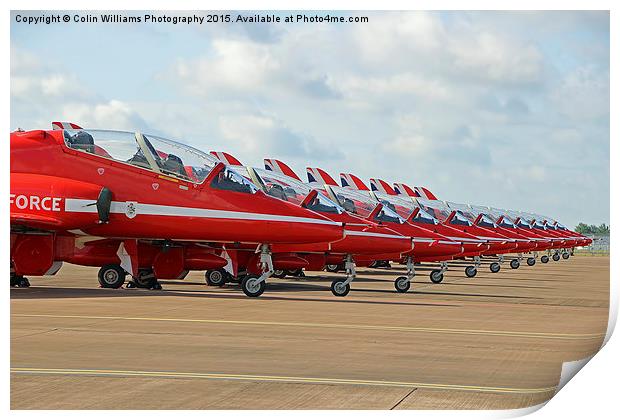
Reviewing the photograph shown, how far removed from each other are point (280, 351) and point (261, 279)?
8.51 metres

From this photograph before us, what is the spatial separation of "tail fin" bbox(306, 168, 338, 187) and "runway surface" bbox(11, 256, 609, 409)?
13866mm

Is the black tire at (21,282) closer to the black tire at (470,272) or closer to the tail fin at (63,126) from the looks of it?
the tail fin at (63,126)

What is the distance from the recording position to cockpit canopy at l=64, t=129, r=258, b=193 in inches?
770

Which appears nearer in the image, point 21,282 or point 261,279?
point 261,279

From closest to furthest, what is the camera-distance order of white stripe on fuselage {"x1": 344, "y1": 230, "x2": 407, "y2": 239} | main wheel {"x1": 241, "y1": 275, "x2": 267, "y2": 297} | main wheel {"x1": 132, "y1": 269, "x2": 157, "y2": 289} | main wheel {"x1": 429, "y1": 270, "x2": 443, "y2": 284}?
main wheel {"x1": 241, "y1": 275, "x2": 267, "y2": 297} → main wheel {"x1": 132, "y1": 269, "x2": 157, "y2": 289} → white stripe on fuselage {"x1": 344, "y1": 230, "x2": 407, "y2": 239} → main wheel {"x1": 429, "y1": 270, "x2": 443, "y2": 284}

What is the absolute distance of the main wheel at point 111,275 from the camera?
69.8ft

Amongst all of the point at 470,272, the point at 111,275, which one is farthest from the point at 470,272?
the point at 111,275

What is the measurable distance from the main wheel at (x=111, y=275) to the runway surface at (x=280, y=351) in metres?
0.62

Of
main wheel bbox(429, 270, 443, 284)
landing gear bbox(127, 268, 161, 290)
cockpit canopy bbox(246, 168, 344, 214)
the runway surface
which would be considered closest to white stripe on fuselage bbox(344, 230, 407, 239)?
cockpit canopy bbox(246, 168, 344, 214)

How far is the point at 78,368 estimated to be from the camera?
32.8 ft

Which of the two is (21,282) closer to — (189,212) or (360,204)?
(189,212)

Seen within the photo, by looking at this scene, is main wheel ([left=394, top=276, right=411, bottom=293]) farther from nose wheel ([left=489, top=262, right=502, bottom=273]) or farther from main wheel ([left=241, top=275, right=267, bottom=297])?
nose wheel ([left=489, top=262, right=502, bottom=273])

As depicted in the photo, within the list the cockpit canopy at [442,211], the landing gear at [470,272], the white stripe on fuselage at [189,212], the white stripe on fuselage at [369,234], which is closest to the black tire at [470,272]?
the landing gear at [470,272]

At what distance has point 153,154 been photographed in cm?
1975
